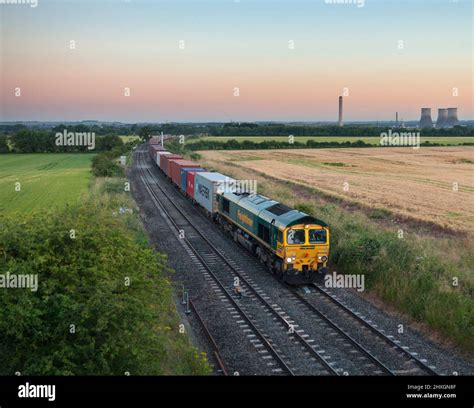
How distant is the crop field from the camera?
3747cm

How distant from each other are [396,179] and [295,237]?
42577 mm

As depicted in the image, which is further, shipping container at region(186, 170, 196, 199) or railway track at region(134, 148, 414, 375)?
shipping container at region(186, 170, 196, 199)

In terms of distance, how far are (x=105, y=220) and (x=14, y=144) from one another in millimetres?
107998

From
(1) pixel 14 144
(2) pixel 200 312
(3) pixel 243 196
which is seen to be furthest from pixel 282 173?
(1) pixel 14 144

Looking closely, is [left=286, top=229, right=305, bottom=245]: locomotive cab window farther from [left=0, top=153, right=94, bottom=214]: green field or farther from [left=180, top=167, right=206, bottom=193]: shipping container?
[left=180, top=167, right=206, bottom=193]: shipping container

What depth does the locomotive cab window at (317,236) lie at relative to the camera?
2067 cm

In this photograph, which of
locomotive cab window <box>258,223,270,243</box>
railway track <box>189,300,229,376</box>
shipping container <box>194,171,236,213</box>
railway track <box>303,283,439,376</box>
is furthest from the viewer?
shipping container <box>194,171,236,213</box>

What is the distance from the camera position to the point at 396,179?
5919 cm

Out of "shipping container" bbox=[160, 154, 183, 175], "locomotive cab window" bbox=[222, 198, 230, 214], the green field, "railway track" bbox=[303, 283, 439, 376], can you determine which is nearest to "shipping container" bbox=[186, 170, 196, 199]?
the green field

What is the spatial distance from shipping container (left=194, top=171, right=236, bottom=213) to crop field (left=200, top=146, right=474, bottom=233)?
11049 millimetres

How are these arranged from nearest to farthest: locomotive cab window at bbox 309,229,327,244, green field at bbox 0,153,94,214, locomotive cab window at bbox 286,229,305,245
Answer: locomotive cab window at bbox 286,229,305,245 → locomotive cab window at bbox 309,229,327,244 → green field at bbox 0,153,94,214

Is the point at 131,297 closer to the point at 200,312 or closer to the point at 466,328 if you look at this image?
the point at 200,312

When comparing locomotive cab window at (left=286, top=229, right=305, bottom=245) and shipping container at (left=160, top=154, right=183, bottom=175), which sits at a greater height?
shipping container at (left=160, top=154, right=183, bottom=175)

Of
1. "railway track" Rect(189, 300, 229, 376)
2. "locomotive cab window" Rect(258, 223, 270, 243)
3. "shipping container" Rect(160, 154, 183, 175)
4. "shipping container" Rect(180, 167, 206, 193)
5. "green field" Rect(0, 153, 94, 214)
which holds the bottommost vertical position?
"railway track" Rect(189, 300, 229, 376)
